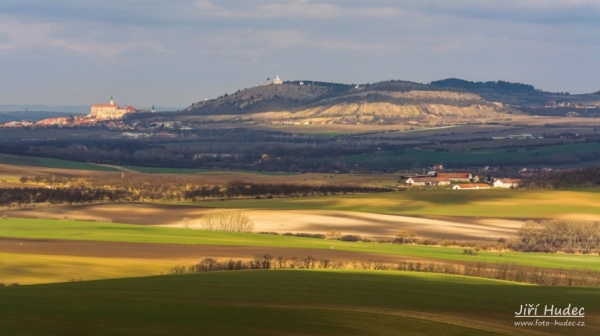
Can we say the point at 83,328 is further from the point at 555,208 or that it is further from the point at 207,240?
the point at 555,208

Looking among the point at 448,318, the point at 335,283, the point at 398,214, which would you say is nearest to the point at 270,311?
the point at 448,318

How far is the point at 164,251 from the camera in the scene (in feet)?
160

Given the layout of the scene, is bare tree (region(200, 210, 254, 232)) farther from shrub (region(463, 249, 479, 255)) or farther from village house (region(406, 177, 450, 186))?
village house (region(406, 177, 450, 186))

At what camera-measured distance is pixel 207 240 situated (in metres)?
55.2

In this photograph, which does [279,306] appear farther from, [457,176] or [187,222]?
[457,176]

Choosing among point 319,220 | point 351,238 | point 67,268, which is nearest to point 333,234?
point 351,238

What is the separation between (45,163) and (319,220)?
6937cm

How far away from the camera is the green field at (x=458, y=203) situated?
7756cm

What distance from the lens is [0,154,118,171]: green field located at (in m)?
129

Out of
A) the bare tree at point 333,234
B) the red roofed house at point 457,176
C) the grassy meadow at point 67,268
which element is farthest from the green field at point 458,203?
the grassy meadow at point 67,268

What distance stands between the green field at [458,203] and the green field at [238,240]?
749 inches

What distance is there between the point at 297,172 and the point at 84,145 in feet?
201

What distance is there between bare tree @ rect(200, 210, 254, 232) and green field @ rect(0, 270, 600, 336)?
96.5 ft

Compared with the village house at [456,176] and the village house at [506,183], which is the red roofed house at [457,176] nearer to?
the village house at [456,176]
